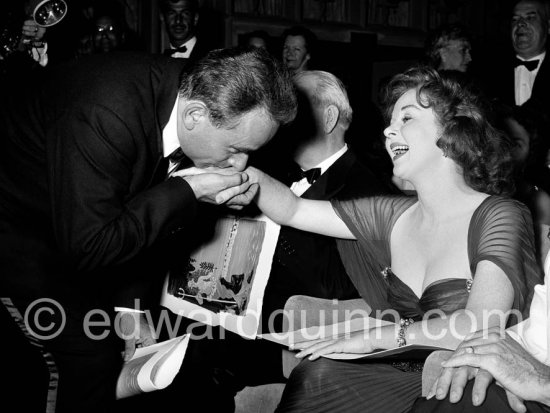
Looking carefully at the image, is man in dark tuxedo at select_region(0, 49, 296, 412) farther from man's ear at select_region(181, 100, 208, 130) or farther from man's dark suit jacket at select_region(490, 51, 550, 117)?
man's dark suit jacket at select_region(490, 51, 550, 117)

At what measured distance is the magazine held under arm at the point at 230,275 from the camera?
2.82 meters

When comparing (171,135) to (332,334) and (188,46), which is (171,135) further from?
(188,46)

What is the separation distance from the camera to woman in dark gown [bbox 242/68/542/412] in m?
2.15

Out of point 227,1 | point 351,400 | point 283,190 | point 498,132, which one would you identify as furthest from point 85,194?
point 227,1

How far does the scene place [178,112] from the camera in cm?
223

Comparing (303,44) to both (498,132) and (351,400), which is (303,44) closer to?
(498,132)

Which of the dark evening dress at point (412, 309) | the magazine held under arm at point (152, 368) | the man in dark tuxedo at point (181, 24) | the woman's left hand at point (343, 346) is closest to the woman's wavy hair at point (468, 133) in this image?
the dark evening dress at point (412, 309)

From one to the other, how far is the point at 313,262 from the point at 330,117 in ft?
2.27

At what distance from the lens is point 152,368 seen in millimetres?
2152

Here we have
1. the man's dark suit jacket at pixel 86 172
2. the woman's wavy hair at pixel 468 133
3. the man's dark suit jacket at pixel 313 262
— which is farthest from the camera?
the man's dark suit jacket at pixel 313 262

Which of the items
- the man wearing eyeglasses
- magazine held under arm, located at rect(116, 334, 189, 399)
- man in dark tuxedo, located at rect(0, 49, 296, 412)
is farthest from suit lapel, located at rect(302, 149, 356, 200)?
the man wearing eyeglasses

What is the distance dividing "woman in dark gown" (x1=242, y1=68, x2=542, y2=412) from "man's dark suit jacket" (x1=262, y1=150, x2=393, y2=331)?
0.20 metres

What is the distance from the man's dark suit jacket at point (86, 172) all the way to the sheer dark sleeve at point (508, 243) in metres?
0.90

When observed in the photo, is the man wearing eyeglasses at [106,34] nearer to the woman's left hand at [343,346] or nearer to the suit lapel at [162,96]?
the suit lapel at [162,96]
